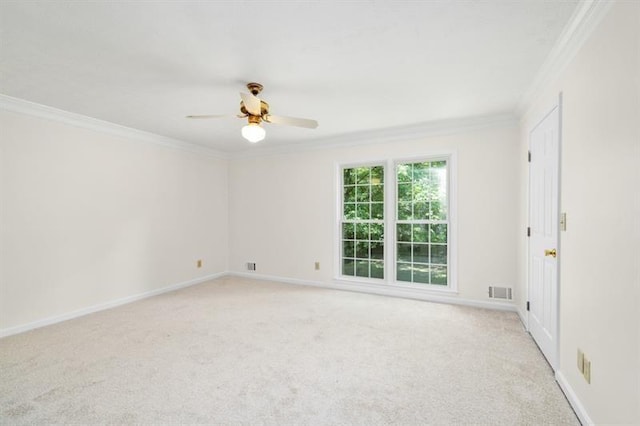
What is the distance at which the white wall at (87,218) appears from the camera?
3064 mm

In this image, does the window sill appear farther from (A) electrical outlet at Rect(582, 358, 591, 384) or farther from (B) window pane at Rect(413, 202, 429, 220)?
(A) electrical outlet at Rect(582, 358, 591, 384)

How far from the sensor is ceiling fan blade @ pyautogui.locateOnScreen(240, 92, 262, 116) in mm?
2305

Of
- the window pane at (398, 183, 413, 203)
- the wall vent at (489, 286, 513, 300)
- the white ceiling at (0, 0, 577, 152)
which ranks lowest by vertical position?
the wall vent at (489, 286, 513, 300)

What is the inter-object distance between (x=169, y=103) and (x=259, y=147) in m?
2.22

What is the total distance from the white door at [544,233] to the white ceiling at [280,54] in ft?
1.88

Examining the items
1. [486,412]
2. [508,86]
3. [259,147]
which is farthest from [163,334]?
[508,86]

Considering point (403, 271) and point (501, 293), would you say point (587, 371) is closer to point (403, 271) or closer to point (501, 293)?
point (501, 293)

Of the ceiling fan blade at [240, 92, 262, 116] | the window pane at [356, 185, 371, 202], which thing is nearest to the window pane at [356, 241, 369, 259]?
the window pane at [356, 185, 371, 202]

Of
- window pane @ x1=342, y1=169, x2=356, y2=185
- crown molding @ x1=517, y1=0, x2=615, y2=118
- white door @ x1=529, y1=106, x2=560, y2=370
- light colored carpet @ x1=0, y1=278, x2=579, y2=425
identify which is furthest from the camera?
window pane @ x1=342, y1=169, x2=356, y2=185

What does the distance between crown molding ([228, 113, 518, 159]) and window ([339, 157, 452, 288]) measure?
0.36m

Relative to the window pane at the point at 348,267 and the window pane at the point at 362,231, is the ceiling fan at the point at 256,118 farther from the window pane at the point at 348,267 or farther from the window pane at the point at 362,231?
the window pane at the point at 348,267

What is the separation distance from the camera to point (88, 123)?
11.9 ft

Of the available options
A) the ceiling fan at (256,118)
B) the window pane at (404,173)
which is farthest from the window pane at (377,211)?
the ceiling fan at (256,118)

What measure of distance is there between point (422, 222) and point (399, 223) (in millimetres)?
326
